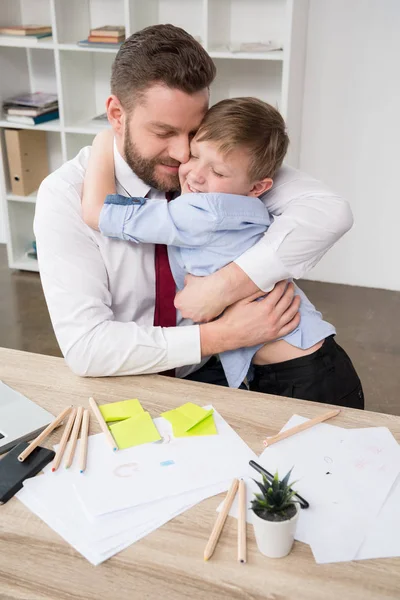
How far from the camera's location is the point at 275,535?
0.94 m

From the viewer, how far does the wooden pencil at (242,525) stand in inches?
38.1

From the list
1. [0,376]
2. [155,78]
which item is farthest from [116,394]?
[155,78]

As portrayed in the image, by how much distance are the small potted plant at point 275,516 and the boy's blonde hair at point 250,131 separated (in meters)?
0.88

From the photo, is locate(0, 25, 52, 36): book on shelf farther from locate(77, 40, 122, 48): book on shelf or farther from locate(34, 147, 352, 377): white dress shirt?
locate(34, 147, 352, 377): white dress shirt

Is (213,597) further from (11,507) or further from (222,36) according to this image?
(222,36)

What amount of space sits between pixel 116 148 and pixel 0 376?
681mm

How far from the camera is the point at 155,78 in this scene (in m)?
1.56

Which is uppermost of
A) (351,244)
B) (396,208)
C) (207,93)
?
(207,93)

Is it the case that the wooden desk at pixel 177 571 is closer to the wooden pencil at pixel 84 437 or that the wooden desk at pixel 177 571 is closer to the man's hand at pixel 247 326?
the wooden pencil at pixel 84 437

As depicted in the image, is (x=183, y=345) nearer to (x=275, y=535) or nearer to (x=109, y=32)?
(x=275, y=535)

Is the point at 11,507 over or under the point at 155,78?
under

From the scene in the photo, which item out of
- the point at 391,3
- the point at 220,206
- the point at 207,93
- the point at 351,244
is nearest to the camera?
the point at 220,206

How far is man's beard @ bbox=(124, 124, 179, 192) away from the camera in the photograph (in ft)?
5.47

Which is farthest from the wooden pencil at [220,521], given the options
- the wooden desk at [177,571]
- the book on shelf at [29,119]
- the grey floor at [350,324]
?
the book on shelf at [29,119]
